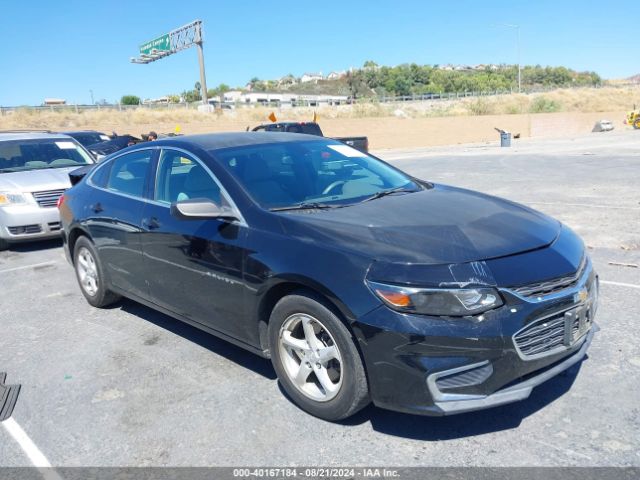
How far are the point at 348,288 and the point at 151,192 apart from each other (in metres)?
2.24

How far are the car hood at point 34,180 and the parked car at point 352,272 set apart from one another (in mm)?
4064

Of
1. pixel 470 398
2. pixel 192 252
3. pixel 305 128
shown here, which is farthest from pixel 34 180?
pixel 305 128

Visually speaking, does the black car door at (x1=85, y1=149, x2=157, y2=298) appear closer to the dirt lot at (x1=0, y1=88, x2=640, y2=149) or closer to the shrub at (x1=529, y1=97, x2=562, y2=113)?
the dirt lot at (x1=0, y1=88, x2=640, y2=149)

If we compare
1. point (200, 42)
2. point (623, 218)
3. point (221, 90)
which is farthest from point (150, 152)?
point (221, 90)

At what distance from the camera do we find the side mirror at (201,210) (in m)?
3.66

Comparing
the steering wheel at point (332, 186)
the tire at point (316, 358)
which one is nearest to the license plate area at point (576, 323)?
the tire at point (316, 358)

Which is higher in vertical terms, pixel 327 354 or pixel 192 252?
pixel 192 252

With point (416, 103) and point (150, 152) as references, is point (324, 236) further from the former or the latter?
point (416, 103)

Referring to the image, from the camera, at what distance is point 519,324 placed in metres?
2.85

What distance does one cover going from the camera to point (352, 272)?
9.86ft

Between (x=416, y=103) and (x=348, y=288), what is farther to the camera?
(x=416, y=103)

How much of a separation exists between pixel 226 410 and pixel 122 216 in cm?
205

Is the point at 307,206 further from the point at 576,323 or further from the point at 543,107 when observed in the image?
the point at 543,107

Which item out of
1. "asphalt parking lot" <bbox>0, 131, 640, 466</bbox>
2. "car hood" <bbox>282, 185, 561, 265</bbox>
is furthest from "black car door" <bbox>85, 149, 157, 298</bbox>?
"car hood" <bbox>282, 185, 561, 265</bbox>
